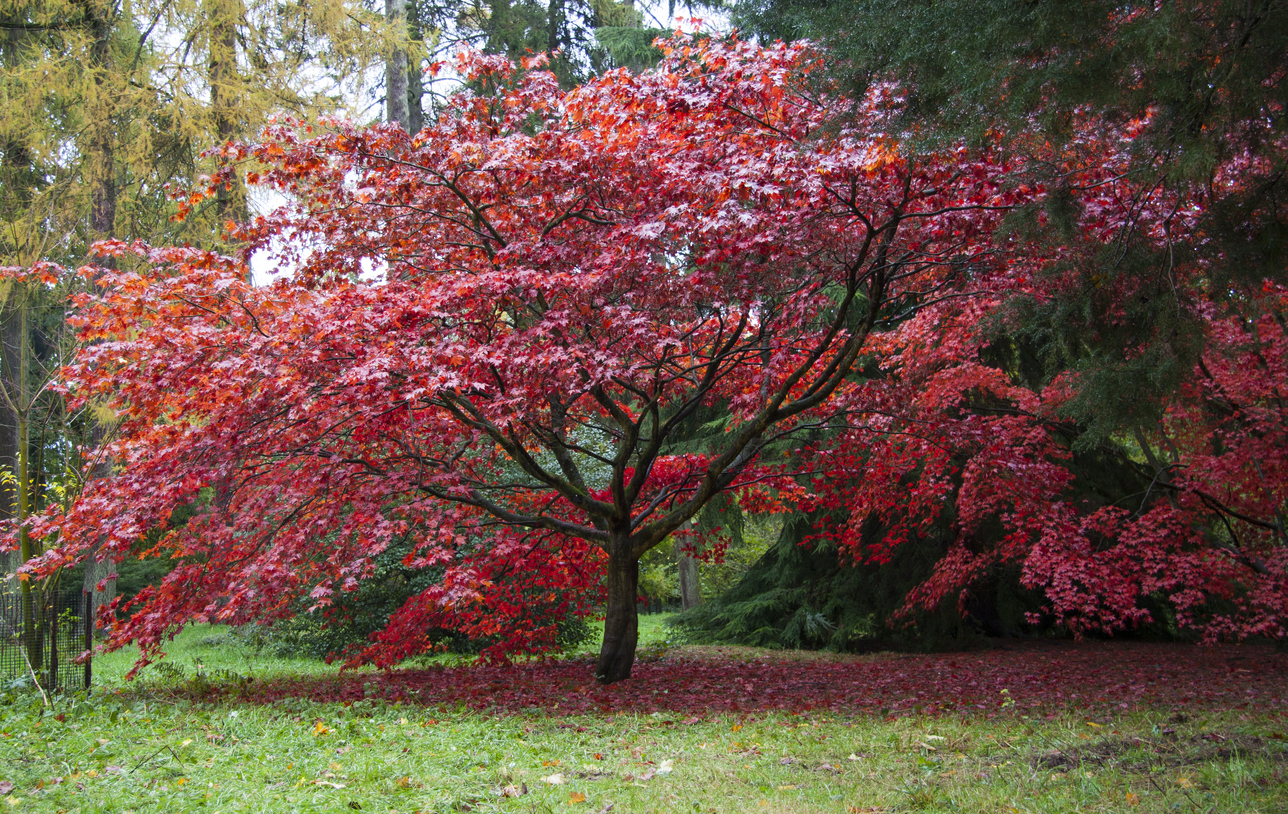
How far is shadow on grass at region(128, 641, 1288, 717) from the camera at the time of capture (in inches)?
243

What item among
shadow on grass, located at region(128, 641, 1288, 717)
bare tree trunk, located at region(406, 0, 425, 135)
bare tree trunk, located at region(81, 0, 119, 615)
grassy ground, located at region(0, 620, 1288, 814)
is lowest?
shadow on grass, located at region(128, 641, 1288, 717)

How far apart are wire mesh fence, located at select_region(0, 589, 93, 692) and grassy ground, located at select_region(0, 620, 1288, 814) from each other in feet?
1.93

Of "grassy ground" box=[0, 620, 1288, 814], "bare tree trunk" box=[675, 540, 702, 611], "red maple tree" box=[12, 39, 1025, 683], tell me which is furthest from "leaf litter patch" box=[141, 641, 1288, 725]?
"bare tree trunk" box=[675, 540, 702, 611]

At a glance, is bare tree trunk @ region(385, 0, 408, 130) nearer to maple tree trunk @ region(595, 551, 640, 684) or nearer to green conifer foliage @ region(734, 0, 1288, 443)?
maple tree trunk @ region(595, 551, 640, 684)

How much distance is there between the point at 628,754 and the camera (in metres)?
4.50

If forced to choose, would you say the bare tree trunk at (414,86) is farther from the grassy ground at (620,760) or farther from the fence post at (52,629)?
the grassy ground at (620,760)

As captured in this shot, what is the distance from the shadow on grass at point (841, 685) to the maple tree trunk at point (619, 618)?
0.16 meters

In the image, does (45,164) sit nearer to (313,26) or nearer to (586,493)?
(313,26)

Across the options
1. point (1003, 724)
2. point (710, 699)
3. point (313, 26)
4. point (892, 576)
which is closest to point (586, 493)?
point (710, 699)

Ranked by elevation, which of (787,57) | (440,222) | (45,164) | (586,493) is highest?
(45,164)

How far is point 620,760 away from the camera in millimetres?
4320

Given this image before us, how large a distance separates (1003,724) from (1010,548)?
3.61 m

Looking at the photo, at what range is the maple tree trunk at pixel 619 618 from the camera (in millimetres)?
7457

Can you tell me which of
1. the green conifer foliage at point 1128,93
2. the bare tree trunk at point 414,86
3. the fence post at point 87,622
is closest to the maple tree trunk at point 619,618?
the green conifer foliage at point 1128,93
